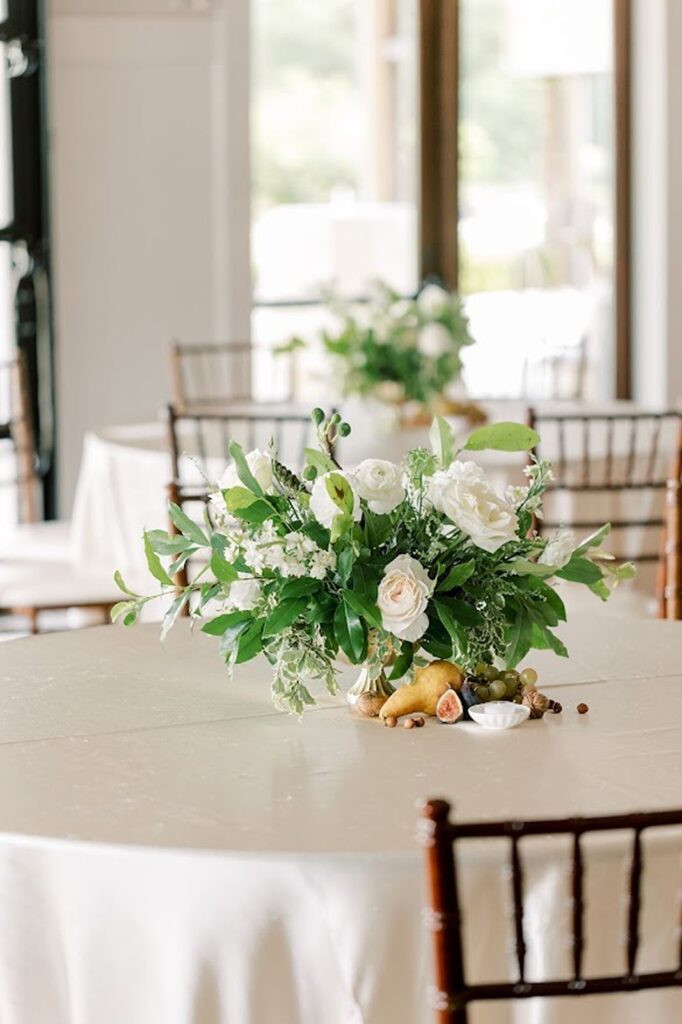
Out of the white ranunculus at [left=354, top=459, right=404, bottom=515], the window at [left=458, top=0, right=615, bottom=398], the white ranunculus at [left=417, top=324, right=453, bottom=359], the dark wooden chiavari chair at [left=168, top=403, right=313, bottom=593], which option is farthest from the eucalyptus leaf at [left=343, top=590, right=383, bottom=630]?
the window at [left=458, top=0, right=615, bottom=398]

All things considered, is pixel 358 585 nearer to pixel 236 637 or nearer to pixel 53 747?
pixel 236 637

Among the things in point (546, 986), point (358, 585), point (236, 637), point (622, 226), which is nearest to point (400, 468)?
point (358, 585)

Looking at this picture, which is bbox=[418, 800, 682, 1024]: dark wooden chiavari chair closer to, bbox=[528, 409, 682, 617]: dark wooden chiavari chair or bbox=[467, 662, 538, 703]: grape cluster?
bbox=[467, 662, 538, 703]: grape cluster

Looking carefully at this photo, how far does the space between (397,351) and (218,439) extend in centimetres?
53

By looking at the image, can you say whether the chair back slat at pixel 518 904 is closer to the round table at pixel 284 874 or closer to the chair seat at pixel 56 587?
the round table at pixel 284 874

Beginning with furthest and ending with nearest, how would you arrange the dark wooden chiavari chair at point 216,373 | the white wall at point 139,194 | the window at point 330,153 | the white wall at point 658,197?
the white wall at point 658,197 < the window at point 330,153 < the dark wooden chiavari chair at point 216,373 < the white wall at point 139,194

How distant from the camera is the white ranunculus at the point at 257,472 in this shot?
204 cm

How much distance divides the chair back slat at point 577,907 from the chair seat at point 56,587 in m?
2.84

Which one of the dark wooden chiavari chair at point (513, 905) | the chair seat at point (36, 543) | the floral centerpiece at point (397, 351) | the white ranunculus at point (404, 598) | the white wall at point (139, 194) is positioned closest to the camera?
the dark wooden chiavari chair at point (513, 905)

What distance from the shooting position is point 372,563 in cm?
202

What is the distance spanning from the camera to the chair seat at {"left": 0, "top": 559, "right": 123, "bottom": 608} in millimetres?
4207

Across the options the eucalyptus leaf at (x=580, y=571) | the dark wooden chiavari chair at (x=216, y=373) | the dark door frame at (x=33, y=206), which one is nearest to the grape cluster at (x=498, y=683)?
the eucalyptus leaf at (x=580, y=571)

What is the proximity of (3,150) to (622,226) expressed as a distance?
100 inches

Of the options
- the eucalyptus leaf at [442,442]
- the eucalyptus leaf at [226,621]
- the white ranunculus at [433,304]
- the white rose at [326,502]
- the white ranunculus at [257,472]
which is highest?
the white ranunculus at [433,304]
